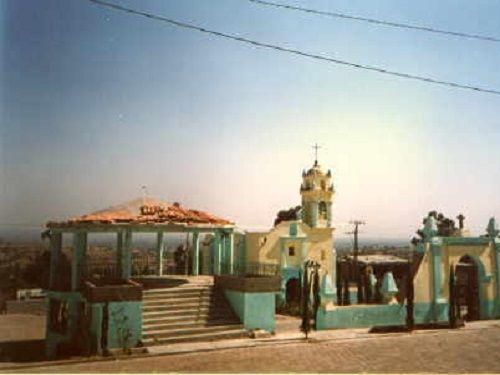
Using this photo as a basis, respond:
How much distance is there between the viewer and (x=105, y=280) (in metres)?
18.0

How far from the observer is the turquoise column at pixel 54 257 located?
18.4 metres

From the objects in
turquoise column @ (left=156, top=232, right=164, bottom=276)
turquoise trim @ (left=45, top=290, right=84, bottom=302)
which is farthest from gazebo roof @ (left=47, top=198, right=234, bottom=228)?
turquoise column @ (left=156, top=232, right=164, bottom=276)

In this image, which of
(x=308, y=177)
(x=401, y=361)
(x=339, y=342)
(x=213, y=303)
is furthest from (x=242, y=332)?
(x=308, y=177)

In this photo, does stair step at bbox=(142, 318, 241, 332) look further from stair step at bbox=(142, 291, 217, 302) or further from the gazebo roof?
the gazebo roof

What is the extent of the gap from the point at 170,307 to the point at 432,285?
11.7 meters

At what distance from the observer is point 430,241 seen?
894 inches

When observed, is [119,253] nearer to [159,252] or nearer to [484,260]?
[159,252]

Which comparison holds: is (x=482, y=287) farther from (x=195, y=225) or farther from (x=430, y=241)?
(x=195, y=225)

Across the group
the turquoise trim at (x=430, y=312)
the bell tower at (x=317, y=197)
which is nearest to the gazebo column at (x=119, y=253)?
the turquoise trim at (x=430, y=312)

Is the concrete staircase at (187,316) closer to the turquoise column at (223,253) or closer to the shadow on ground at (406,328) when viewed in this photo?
the turquoise column at (223,253)

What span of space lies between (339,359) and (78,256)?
9.45m

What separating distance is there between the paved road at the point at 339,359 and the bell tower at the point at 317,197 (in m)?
17.0

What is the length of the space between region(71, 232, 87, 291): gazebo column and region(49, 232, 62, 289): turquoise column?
2.81ft

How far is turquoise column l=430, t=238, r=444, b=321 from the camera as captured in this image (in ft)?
73.0
